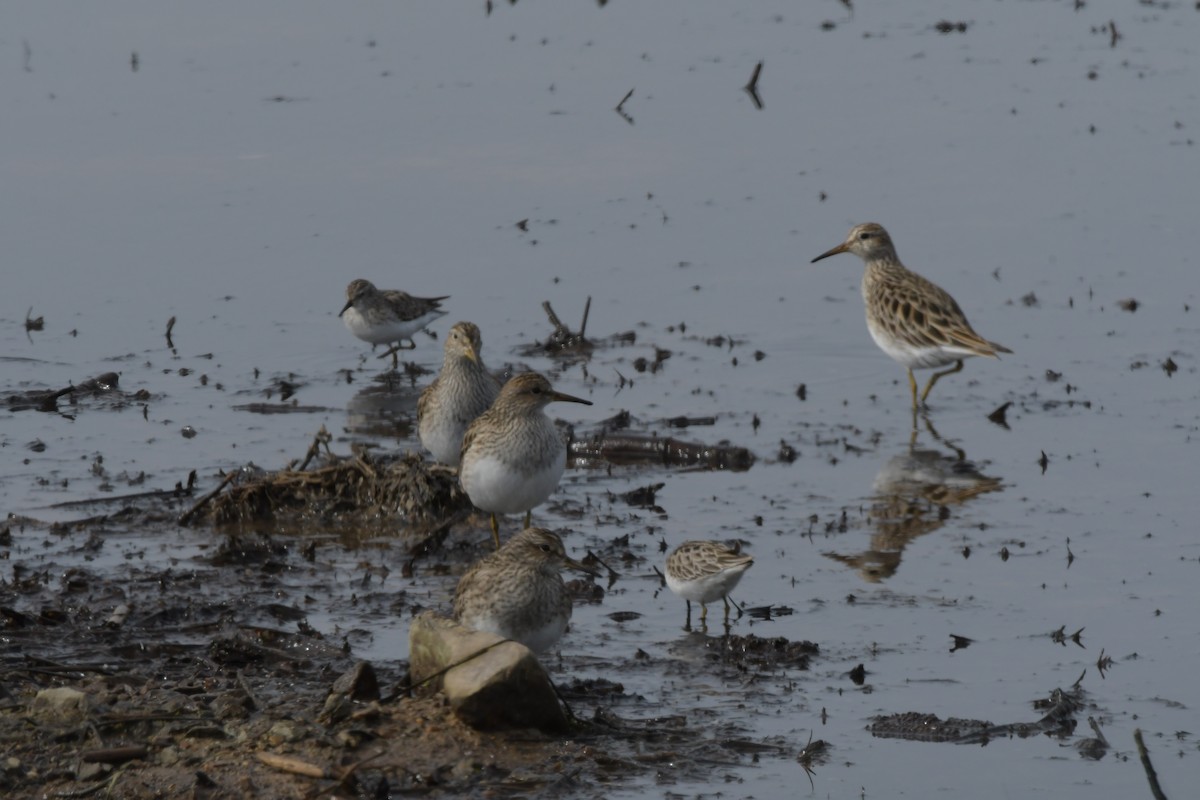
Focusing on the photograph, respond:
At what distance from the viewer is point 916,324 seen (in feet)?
46.2

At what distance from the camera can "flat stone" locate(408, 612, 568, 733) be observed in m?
7.82

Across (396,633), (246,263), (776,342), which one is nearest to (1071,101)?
(776,342)

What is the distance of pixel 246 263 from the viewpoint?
16.9 metres

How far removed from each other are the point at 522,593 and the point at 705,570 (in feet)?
3.76

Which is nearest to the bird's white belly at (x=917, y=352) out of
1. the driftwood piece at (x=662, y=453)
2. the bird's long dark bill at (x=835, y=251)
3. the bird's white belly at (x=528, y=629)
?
the bird's long dark bill at (x=835, y=251)

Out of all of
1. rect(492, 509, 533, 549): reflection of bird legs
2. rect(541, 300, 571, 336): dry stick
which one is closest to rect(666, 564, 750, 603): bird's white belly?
rect(492, 509, 533, 549): reflection of bird legs

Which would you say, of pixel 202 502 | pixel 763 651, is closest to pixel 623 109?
pixel 202 502

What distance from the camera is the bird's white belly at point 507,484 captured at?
10.4 meters

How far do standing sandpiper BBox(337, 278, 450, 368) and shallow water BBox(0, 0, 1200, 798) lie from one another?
412 mm

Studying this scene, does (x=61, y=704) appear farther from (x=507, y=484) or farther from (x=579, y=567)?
(x=507, y=484)

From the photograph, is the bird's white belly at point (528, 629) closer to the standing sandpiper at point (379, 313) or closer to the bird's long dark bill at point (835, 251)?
the standing sandpiper at point (379, 313)

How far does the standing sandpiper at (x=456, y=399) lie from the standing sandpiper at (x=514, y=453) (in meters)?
0.88

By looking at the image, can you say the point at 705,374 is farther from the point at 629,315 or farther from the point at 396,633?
the point at 396,633

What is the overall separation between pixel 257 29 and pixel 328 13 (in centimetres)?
142
